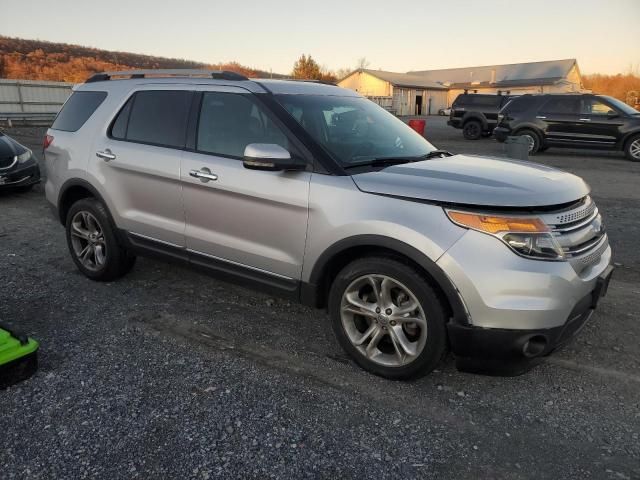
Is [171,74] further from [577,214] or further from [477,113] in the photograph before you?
[477,113]

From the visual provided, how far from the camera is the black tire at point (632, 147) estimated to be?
46.9 ft

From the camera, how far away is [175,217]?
391 cm

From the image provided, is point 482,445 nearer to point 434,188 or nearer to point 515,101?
point 434,188

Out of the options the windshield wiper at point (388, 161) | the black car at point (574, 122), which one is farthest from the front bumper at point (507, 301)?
the black car at point (574, 122)

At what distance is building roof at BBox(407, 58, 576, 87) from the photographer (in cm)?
5822

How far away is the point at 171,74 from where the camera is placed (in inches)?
164

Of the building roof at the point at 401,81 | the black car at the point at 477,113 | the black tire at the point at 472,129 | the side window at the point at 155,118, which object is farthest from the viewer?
the building roof at the point at 401,81

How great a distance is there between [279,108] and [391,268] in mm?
1380

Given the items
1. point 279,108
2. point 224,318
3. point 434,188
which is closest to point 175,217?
point 224,318

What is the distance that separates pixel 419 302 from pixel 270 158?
4.06 ft

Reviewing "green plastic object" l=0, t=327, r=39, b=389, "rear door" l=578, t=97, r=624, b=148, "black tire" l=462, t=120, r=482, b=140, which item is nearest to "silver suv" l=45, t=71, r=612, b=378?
"green plastic object" l=0, t=327, r=39, b=389

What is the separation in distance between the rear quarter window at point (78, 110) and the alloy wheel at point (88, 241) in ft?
2.73

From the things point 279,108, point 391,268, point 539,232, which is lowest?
point 391,268

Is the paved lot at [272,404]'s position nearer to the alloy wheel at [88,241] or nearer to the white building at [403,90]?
the alloy wheel at [88,241]
